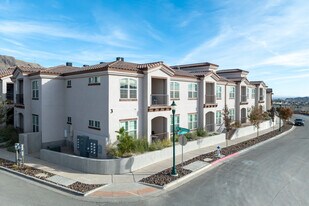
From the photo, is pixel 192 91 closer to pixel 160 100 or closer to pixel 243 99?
pixel 160 100

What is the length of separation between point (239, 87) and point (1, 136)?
1217 inches

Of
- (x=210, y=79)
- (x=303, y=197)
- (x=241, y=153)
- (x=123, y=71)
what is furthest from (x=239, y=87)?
(x=303, y=197)

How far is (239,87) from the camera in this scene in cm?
3425

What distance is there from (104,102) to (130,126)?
2.96 meters

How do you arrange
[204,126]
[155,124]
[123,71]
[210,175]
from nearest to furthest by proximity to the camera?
1. [210,175]
2. [123,71]
3. [155,124]
4. [204,126]

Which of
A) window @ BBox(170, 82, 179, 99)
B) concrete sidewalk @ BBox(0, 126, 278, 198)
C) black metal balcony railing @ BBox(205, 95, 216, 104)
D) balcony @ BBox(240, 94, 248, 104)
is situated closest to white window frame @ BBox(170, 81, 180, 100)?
window @ BBox(170, 82, 179, 99)

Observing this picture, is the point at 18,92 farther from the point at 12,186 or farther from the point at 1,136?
the point at 12,186

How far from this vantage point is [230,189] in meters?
11.9

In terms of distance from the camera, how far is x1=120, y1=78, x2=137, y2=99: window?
17.7 metres

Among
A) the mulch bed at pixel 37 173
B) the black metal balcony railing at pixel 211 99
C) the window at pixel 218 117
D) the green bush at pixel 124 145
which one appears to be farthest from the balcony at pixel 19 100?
the window at pixel 218 117

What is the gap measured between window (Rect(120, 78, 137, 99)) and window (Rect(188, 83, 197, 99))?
8.21m

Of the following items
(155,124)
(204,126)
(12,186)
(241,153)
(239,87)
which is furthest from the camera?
(239,87)

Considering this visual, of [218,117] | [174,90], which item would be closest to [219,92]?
[218,117]

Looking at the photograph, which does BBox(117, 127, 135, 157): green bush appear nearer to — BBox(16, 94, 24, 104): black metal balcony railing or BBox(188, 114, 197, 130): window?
BBox(188, 114, 197, 130): window
